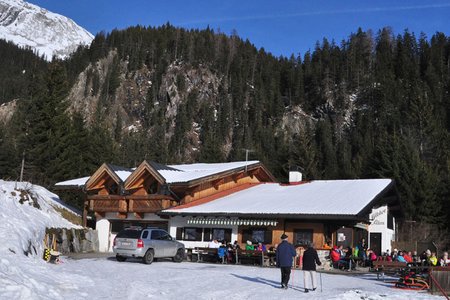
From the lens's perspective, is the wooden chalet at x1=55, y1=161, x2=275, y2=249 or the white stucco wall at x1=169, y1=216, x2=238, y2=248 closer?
the white stucco wall at x1=169, y1=216, x2=238, y2=248

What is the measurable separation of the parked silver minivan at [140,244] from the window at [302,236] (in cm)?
649

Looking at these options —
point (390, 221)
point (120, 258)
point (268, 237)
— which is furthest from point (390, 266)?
point (390, 221)

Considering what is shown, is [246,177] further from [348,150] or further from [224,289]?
[348,150]

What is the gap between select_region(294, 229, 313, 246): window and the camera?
23891 mm

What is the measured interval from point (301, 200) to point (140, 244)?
9605 mm

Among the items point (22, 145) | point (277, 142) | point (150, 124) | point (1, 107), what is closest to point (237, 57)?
point (150, 124)

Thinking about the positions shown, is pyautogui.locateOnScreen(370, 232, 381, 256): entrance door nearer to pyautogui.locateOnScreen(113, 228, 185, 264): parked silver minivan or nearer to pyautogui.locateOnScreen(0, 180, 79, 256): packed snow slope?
pyautogui.locateOnScreen(113, 228, 185, 264): parked silver minivan

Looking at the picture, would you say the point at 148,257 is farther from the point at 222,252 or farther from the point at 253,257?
the point at 253,257

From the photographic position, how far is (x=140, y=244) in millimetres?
20453

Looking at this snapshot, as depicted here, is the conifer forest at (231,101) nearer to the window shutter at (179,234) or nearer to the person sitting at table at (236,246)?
the window shutter at (179,234)

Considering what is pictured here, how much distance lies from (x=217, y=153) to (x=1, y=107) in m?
84.2

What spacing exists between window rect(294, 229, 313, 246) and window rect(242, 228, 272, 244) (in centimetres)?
144

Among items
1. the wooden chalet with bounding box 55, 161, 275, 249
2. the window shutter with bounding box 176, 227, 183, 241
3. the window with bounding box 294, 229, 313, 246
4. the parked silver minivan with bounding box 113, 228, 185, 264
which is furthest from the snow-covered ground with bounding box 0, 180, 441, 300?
the wooden chalet with bounding box 55, 161, 275, 249

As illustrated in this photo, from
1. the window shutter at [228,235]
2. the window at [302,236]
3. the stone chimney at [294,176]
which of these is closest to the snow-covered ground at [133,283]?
the window at [302,236]
